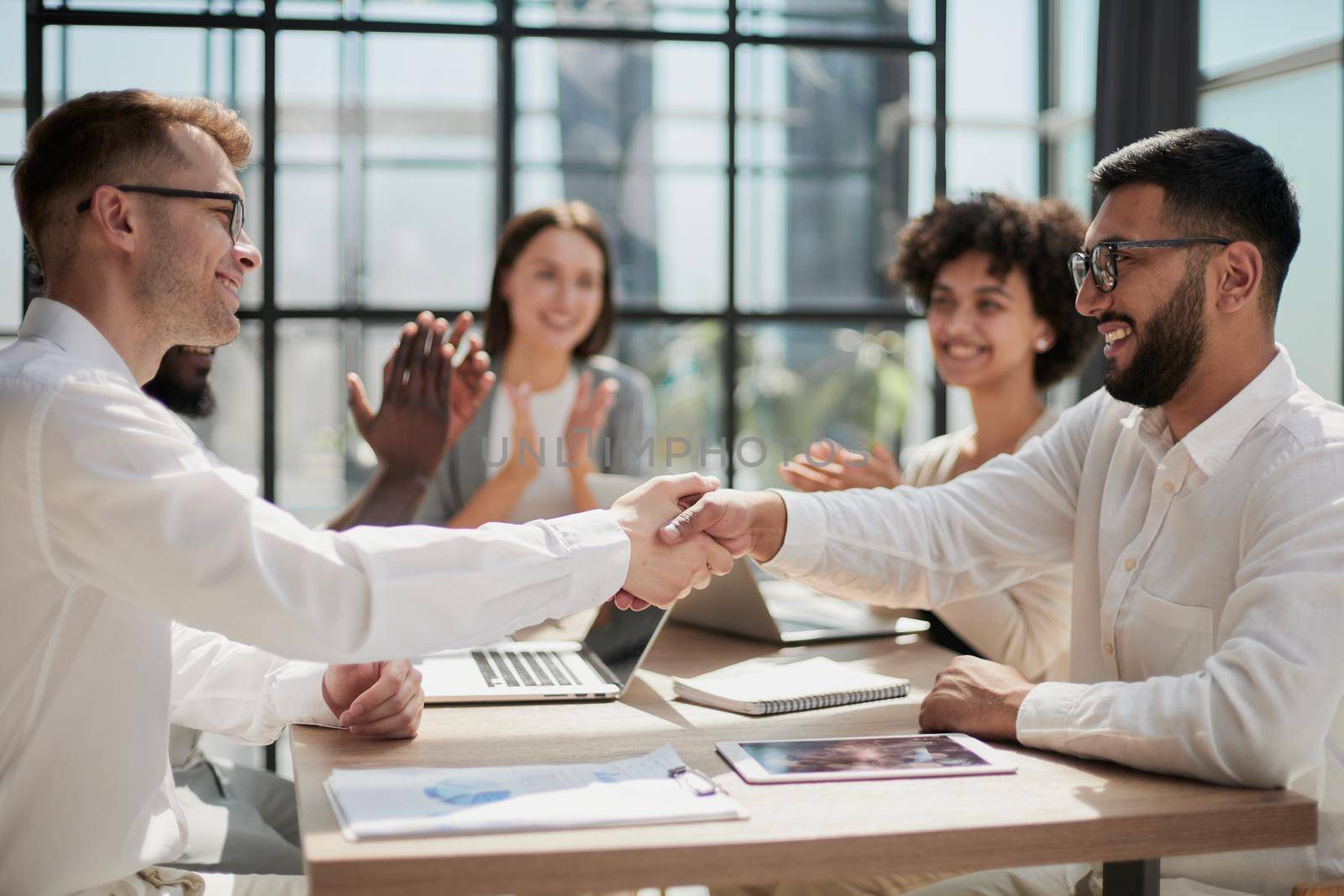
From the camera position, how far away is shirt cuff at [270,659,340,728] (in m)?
1.52

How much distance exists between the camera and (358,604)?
127cm

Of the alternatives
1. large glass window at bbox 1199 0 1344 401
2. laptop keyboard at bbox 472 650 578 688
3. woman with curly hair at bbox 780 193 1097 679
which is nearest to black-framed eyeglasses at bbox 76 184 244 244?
laptop keyboard at bbox 472 650 578 688

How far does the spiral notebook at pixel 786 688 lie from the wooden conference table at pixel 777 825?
0.18 ft

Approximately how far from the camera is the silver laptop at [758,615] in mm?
2150

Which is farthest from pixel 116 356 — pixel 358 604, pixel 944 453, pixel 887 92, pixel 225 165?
pixel 887 92

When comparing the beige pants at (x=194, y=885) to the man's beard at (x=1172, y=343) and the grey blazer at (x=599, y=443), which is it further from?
the grey blazer at (x=599, y=443)

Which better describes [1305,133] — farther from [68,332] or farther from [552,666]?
[68,332]

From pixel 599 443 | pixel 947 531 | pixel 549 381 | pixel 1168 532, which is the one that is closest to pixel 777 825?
pixel 1168 532

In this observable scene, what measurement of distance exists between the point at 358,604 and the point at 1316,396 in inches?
51.5

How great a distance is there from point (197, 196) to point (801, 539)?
103 cm

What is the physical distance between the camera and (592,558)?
4.81 ft

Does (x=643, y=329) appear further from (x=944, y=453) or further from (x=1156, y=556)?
(x=1156, y=556)

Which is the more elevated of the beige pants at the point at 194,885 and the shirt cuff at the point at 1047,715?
the shirt cuff at the point at 1047,715

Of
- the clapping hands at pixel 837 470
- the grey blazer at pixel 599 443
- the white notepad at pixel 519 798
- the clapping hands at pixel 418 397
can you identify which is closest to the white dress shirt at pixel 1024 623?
the clapping hands at pixel 837 470
